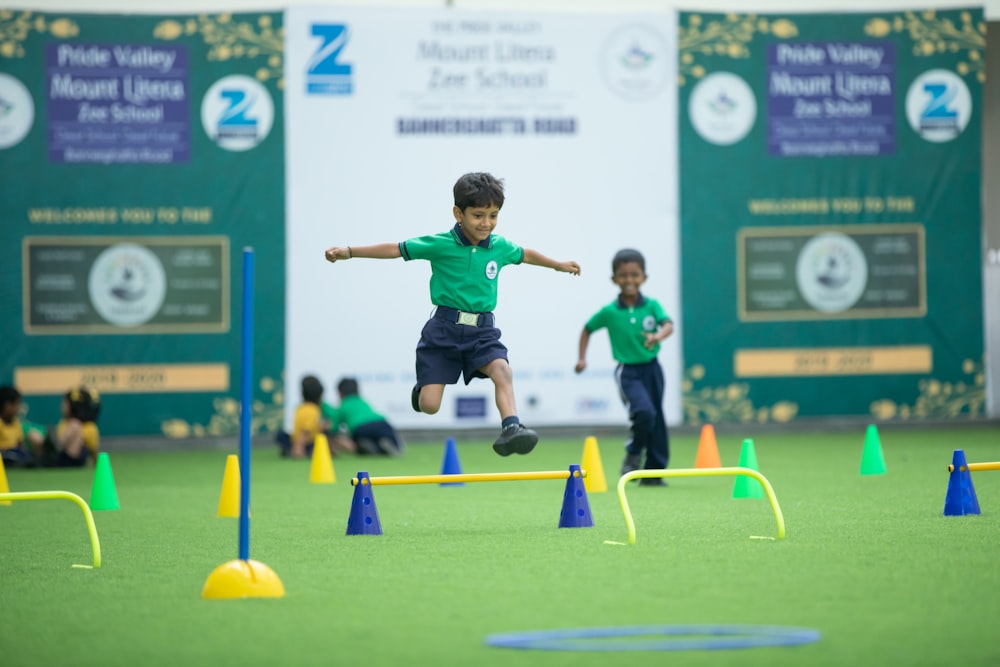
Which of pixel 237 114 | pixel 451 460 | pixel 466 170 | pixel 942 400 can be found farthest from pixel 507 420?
pixel 942 400

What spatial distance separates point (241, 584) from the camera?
5.15 meters

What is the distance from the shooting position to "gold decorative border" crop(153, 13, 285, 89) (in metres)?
15.5

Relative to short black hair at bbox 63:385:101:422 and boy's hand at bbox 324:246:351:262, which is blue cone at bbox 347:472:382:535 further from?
short black hair at bbox 63:385:101:422

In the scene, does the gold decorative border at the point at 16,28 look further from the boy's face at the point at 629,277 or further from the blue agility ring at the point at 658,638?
the blue agility ring at the point at 658,638

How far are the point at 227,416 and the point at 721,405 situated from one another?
5.26 meters

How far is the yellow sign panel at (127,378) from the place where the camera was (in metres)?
15.3

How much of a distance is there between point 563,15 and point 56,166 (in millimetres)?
5446

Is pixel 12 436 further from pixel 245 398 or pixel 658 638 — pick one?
pixel 658 638

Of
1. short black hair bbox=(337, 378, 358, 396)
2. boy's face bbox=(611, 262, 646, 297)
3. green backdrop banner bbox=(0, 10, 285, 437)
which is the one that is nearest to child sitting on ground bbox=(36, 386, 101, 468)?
green backdrop banner bbox=(0, 10, 285, 437)

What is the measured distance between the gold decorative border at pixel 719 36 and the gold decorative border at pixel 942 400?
4084mm

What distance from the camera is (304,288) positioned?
51.0 feet

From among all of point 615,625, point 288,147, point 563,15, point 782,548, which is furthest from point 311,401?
point 615,625

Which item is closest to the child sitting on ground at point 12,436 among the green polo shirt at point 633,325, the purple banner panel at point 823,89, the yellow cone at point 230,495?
the yellow cone at point 230,495

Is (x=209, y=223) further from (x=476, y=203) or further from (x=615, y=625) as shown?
(x=615, y=625)
